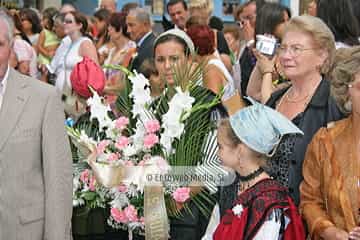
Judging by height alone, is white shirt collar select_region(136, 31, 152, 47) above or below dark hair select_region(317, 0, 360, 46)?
below

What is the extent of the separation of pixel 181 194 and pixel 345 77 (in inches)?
38.9

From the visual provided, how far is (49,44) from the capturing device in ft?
40.0

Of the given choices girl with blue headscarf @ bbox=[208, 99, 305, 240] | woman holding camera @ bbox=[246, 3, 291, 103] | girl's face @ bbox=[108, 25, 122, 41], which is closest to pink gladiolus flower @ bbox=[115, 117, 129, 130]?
girl with blue headscarf @ bbox=[208, 99, 305, 240]

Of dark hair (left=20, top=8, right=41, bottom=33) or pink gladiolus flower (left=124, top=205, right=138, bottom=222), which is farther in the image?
dark hair (left=20, top=8, right=41, bottom=33)

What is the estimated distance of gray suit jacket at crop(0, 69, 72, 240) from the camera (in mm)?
3676

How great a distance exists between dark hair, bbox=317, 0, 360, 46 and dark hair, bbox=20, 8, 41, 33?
8348 mm

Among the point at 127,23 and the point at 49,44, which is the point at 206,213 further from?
the point at 49,44

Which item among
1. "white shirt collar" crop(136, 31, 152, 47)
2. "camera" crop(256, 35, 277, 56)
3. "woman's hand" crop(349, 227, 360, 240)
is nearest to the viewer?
"woman's hand" crop(349, 227, 360, 240)

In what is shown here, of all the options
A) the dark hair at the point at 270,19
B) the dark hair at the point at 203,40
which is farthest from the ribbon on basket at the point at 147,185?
the dark hair at the point at 203,40

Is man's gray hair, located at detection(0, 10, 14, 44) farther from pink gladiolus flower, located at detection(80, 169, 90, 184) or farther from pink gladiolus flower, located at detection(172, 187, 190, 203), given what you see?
Answer: pink gladiolus flower, located at detection(172, 187, 190, 203)

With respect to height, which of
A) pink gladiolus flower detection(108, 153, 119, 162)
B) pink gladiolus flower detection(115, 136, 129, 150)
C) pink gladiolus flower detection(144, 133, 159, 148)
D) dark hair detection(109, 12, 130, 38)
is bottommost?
dark hair detection(109, 12, 130, 38)

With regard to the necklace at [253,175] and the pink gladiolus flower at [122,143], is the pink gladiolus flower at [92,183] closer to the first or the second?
the pink gladiolus flower at [122,143]

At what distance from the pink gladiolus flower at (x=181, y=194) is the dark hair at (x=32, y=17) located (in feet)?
29.2

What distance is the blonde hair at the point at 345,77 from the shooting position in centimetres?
366
